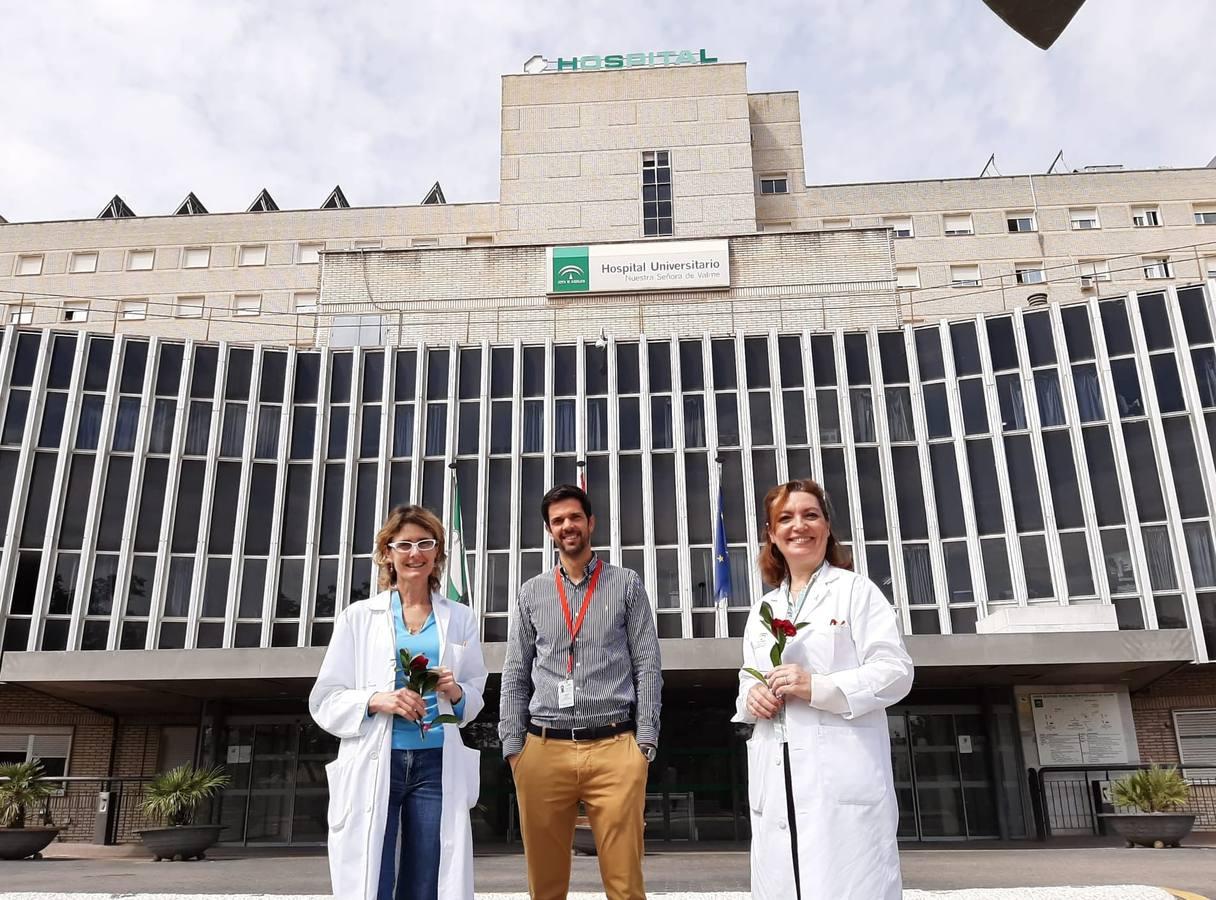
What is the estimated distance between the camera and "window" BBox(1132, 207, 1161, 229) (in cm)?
3762

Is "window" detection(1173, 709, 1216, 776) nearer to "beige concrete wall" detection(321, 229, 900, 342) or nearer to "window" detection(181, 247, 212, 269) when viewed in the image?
"beige concrete wall" detection(321, 229, 900, 342)

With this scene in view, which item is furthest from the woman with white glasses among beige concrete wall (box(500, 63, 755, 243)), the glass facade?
beige concrete wall (box(500, 63, 755, 243))

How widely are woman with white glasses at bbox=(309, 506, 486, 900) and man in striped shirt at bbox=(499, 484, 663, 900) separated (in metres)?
0.32

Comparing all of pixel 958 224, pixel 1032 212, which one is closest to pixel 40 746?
pixel 958 224

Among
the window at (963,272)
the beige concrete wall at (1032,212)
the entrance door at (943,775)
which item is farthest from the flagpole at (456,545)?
the window at (963,272)

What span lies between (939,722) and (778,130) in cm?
2485

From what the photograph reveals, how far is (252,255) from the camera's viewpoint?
39719mm

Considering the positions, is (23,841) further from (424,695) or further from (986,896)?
(424,695)

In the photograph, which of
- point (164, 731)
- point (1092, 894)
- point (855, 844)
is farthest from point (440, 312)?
point (855, 844)

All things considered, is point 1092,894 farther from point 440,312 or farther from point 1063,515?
point 440,312

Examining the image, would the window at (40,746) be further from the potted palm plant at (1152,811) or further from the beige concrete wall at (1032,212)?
the beige concrete wall at (1032,212)

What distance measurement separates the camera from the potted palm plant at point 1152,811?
49.9 ft

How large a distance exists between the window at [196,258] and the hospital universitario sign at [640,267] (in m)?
16.5

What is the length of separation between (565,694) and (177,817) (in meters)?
13.8
